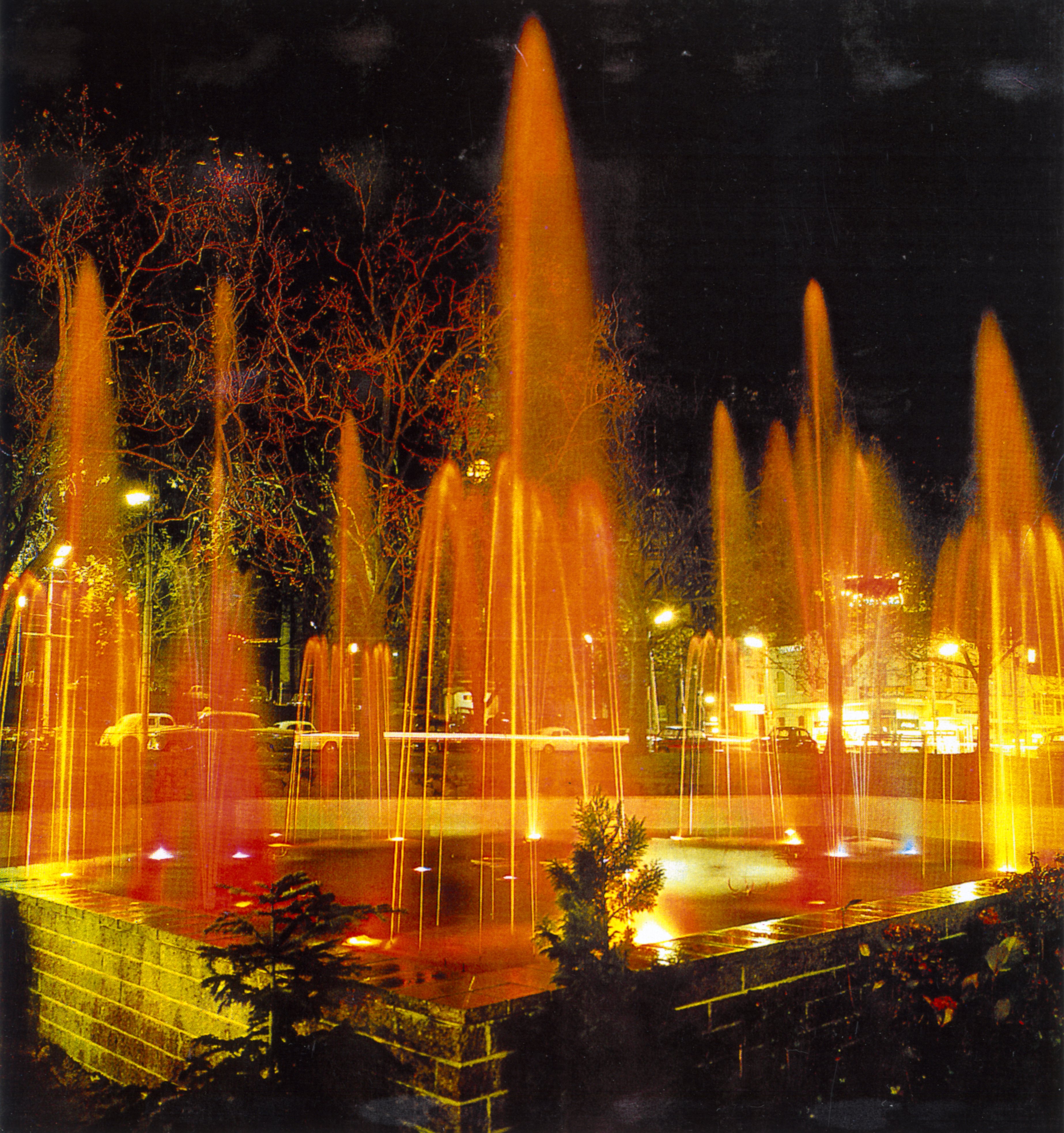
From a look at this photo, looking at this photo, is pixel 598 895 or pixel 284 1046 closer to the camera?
pixel 284 1046

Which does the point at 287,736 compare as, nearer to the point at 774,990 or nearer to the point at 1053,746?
the point at 1053,746

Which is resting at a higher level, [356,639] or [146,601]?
[146,601]

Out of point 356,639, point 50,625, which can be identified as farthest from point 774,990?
point 50,625

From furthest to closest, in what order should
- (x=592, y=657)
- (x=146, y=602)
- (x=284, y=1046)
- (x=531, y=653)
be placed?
1. (x=146, y=602)
2. (x=592, y=657)
3. (x=531, y=653)
4. (x=284, y=1046)

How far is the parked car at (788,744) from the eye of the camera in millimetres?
31359

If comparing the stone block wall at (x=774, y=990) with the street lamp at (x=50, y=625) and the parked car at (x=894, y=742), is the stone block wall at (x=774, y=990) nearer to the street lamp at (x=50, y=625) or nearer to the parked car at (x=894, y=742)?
the street lamp at (x=50, y=625)

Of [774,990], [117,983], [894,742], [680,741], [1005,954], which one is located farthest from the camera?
[894,742]

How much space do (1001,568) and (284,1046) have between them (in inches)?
1067

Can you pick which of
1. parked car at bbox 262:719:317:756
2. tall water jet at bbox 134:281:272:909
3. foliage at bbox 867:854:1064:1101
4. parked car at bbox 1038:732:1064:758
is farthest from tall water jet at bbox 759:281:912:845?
foliage at bbox 867:854:1064:1101

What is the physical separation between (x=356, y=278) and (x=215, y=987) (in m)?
13.0

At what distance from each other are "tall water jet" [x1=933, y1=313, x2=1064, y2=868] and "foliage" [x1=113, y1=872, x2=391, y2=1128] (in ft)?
53.7

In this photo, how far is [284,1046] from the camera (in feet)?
13.4

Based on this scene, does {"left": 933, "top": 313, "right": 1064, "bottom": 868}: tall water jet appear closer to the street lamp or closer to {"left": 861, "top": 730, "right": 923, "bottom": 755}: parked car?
{"left": 861, "top": 730, "right": 923, "bottom": 755}: parked car

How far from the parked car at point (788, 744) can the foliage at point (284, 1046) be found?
2368cm
